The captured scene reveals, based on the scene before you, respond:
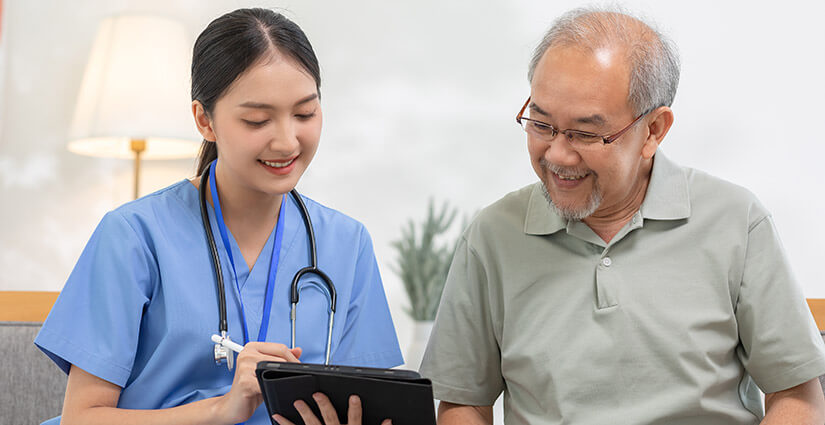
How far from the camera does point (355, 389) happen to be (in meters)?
1.12

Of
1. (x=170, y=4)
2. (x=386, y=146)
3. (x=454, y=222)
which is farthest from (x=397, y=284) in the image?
(x=170, y=4)

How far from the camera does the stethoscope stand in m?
1.27

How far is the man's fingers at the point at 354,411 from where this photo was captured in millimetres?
1144

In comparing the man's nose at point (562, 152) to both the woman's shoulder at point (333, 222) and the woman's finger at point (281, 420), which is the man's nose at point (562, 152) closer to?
the woman's shoulder at point (333, 222)

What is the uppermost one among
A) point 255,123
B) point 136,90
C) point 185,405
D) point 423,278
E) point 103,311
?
point 255,123

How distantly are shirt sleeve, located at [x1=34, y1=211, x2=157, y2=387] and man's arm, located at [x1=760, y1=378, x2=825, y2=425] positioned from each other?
1025mm

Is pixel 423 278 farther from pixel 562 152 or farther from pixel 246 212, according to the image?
pixel 562 152

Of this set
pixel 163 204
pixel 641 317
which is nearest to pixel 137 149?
pixel 163 204

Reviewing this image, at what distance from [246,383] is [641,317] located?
635 mm

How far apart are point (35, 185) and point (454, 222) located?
5.01 feet

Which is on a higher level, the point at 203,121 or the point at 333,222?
the point at 203,121

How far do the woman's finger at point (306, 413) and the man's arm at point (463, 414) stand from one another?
326mm

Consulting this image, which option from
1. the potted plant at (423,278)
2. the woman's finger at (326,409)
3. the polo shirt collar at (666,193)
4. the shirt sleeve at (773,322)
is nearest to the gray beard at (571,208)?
the polo shirt collar at (666,193)

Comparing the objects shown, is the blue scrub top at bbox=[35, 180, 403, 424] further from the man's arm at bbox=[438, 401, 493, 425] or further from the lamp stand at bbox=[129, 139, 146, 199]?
the lamp stand at bbox=[129, 139, 146, 199]
